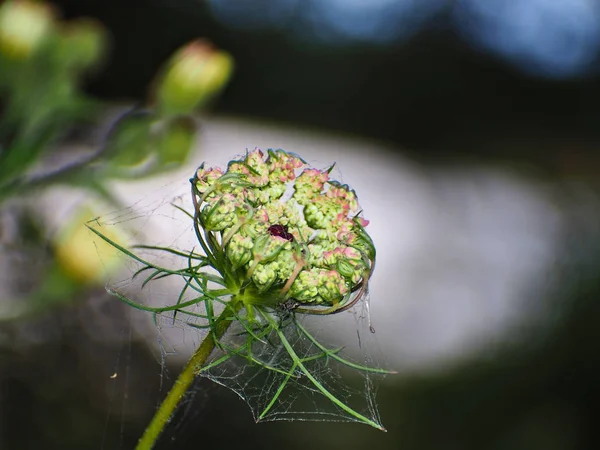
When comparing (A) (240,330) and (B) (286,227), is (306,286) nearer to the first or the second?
(B) (286,227)

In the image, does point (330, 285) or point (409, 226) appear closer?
point (330, 285)

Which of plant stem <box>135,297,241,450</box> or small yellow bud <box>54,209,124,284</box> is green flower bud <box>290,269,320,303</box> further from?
small yellow bud <box>54,209,124,284</box>

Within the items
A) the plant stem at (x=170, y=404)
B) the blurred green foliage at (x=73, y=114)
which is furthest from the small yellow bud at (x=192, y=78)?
the plant stem at (x=170, y=404)

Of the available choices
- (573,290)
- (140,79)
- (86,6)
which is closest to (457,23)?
(573,290)

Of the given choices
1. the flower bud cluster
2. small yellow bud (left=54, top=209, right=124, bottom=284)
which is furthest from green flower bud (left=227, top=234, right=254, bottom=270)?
small yellow bud (left=54, top=209, right=124, bottom=284)

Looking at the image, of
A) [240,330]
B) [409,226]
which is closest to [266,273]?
[240,330]

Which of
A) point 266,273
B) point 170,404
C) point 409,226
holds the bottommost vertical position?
point 170,404

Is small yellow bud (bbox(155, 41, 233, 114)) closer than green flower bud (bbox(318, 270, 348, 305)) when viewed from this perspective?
No

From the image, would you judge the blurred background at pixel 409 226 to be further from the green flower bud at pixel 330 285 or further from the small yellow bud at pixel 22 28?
the green flower bud at pixel 330 285
